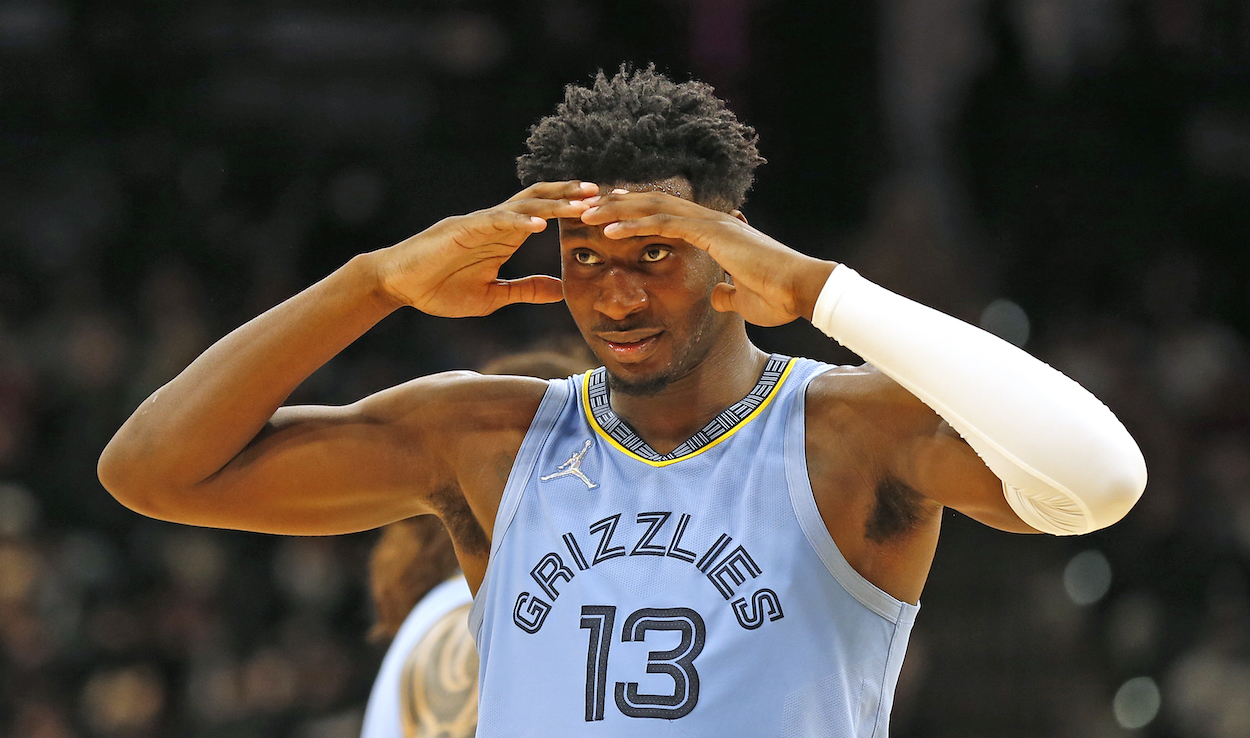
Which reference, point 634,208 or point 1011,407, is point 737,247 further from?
point 1011,407

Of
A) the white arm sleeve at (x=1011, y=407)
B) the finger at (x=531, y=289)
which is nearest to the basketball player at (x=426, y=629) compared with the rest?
the finger at (x=531, y=289)

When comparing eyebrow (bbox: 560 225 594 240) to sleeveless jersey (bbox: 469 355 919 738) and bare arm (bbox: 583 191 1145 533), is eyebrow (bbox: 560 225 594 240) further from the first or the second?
sleeveless jersey (bbox: 469 355 919 738)

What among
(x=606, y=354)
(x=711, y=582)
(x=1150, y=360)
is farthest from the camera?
(x=1150, y=360)

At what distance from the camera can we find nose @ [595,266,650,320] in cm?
222

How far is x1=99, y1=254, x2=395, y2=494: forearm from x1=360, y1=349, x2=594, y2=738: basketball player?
1081 millimetres

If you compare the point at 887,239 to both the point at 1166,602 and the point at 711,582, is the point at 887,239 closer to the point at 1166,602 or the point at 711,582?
the point at 1166,602

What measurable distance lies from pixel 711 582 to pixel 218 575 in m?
4.39

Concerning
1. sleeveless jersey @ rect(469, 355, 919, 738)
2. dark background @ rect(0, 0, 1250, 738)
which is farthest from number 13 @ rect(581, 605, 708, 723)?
dark background @ rect(0, 0, 1250, 738)

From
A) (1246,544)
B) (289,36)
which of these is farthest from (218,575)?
(1246,544)

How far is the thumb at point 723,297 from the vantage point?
2.23 metres

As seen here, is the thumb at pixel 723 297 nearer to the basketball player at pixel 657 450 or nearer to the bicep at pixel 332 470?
the basketball player at pixel 657 450

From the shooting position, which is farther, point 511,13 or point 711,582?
point 511,13

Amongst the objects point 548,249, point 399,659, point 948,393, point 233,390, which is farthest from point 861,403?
point 548,249

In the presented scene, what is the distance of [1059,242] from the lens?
561 cm
